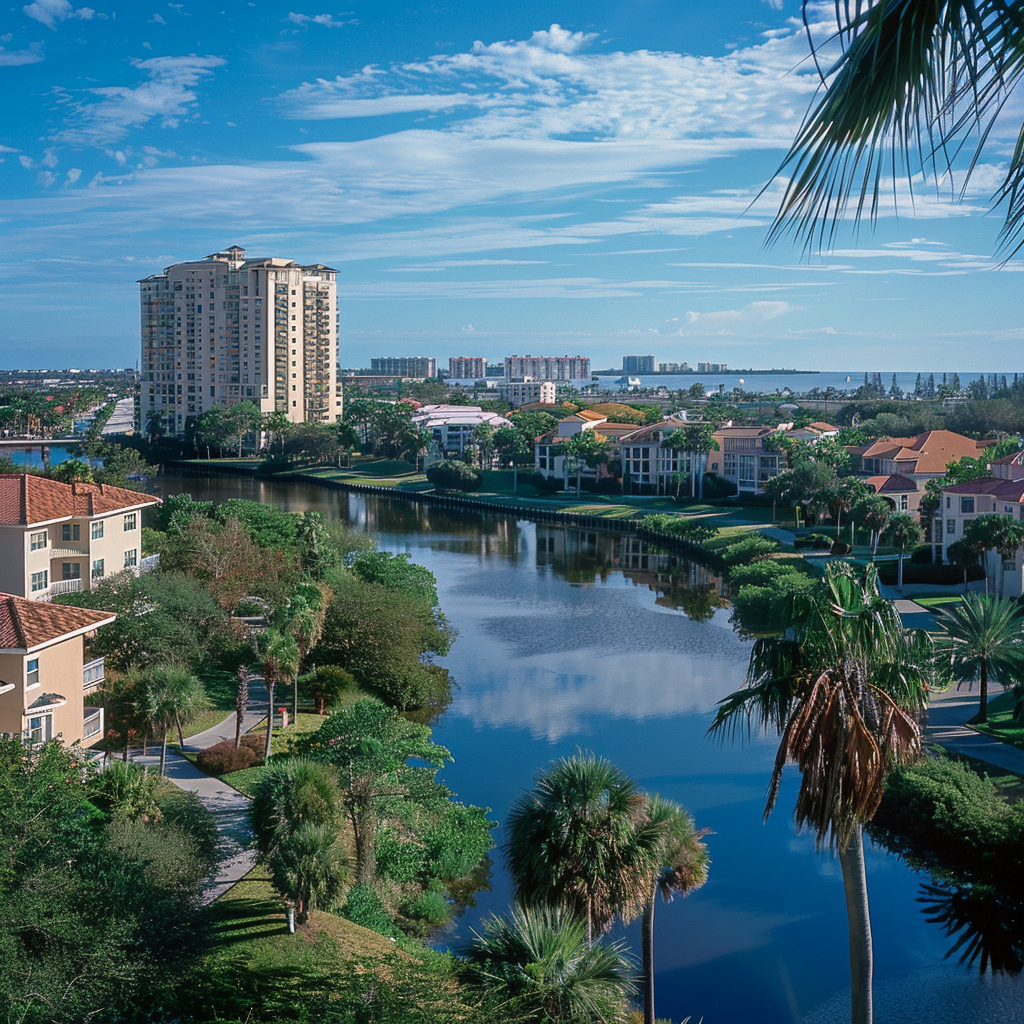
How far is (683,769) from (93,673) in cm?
1669

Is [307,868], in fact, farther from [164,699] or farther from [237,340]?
[237,340]

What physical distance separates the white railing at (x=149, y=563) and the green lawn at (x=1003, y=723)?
2915 cm

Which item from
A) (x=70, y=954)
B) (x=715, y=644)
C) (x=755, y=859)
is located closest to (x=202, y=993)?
(x=70, y=954)

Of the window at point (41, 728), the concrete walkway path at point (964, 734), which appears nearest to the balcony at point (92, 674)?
the window at point (41, 728)

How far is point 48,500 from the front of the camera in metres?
35.3

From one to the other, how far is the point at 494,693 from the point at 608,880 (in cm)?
2461

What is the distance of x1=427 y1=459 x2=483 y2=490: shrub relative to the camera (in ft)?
340

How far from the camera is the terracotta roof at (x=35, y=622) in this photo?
75.4 ft

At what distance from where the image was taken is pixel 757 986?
19969 millimetres

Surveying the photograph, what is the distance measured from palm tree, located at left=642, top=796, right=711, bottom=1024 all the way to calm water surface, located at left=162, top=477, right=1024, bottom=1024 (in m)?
3.47

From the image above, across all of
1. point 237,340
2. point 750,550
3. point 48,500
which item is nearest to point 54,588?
point 48,500

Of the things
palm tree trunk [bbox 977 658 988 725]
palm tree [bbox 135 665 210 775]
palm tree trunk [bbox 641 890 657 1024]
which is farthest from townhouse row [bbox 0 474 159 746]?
palm tree trunk [bbox 977 658 988 725]

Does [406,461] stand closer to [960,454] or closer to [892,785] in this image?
[960,454]

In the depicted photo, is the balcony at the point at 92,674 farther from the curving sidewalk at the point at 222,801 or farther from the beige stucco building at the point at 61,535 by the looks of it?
the beige stucco building at the point at 61,535
